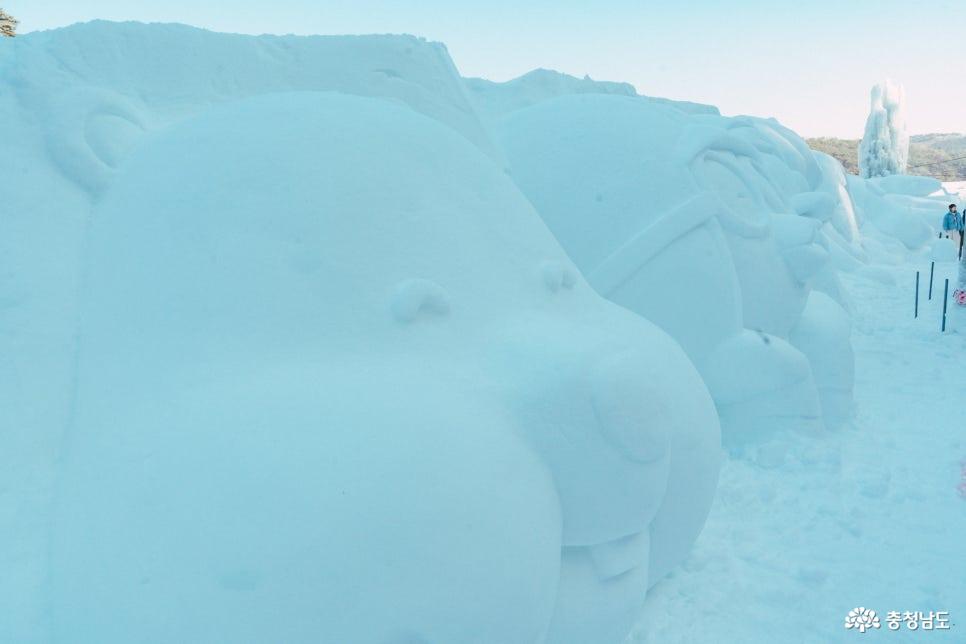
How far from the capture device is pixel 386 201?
177cm

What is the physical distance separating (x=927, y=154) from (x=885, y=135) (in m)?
13.3

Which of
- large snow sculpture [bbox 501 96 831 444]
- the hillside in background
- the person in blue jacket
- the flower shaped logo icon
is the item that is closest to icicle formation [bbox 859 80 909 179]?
the hillside in background

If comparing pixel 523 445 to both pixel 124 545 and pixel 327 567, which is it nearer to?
pixel 327 567

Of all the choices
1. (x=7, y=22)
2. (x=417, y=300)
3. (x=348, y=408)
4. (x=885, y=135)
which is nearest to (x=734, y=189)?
(x=417, y=300)

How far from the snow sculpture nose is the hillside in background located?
81.4 feet

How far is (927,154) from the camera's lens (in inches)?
1158

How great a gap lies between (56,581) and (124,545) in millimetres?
217

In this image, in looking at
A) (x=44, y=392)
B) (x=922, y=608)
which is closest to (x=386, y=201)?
(x=44, y=392)

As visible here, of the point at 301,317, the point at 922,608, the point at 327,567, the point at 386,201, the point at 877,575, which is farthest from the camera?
the point at 877,575

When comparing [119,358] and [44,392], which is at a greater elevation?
[119,358]

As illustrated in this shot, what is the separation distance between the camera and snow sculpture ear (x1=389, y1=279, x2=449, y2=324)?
1653 millimetres

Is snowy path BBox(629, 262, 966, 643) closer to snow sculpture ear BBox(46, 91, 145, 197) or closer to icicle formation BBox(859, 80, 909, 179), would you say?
snow sculpture ear BBox(46, 91, 145, 197)

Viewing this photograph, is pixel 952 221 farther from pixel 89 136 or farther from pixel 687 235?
pixel 89 136

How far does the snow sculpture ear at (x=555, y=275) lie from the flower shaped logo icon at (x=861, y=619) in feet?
5.08
